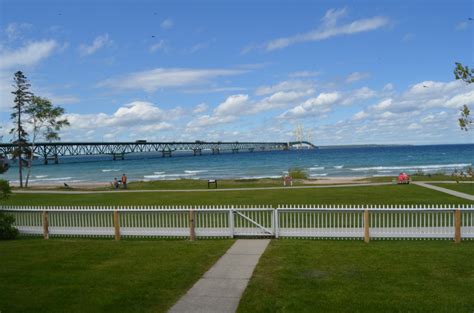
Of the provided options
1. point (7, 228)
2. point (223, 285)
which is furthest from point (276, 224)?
point (7, 228)

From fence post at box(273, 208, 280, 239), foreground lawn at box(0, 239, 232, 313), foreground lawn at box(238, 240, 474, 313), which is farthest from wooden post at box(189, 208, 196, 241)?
foreground lawn at box(238, 240, 474, 313)

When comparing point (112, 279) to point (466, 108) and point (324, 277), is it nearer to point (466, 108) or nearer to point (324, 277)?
point (324, 277)

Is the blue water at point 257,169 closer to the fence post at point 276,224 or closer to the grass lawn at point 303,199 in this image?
the grass lawn at point 303,199

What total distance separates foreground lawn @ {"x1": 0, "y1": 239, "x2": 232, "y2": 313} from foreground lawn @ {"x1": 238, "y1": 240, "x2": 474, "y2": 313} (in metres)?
1.57

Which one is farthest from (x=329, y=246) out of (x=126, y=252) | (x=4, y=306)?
(x=4, y=306)

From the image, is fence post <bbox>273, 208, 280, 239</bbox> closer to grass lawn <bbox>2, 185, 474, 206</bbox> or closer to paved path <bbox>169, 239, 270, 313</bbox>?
paved path <bbox>169, 239, 270, 313</bbox>

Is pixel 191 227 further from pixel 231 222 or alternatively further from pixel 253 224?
pixel 253 224

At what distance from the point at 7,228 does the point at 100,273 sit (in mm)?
6879

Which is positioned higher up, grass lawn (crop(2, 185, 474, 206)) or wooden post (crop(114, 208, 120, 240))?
wooden post (crop(114, 208, 120, 240))

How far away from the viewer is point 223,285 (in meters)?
8.59

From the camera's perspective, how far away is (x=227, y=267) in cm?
1002

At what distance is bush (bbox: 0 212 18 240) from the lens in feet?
48.1

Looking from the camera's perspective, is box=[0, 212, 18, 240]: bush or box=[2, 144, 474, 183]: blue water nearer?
box=[0, 212, 18, 240]: bush

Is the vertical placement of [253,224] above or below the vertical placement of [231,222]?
below
